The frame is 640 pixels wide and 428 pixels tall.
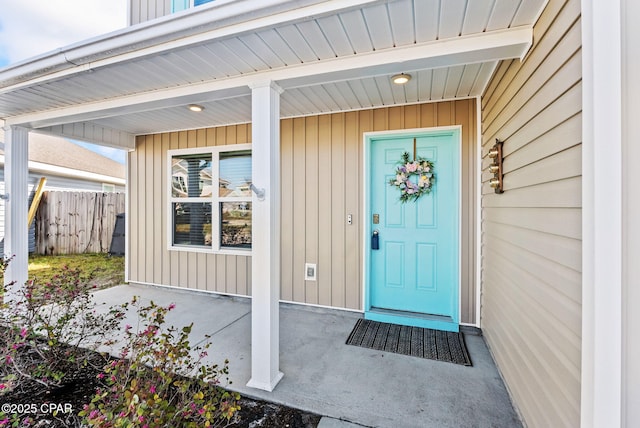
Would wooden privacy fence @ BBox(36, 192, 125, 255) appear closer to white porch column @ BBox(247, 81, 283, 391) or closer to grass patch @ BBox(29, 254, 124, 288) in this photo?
grass patch @ BBox(29, 254, 124, 288)

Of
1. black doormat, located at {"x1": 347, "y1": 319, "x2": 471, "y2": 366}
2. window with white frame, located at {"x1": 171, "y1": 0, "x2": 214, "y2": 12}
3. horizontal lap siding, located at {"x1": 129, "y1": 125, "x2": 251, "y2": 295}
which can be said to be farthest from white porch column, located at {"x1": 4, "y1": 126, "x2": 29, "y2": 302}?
black doormat, located at {"x1": 347, "y1": 319, "x2": 471, "y2": 366}

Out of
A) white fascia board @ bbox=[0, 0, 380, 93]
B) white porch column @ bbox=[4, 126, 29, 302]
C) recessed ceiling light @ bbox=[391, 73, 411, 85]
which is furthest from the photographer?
white porch column @ bbox=[4, 126, 29, 302]

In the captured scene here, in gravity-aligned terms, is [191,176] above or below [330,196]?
above

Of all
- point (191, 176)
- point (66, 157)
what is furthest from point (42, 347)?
point (66, 157)

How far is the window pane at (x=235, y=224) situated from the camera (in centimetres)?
377

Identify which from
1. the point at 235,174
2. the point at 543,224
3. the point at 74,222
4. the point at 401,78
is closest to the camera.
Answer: the point at 543,224

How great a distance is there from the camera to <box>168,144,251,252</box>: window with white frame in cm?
377

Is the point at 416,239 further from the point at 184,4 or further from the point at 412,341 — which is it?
the point at 184,4

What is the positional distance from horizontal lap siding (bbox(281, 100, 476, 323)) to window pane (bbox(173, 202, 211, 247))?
1268 mm

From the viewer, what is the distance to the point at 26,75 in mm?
2227

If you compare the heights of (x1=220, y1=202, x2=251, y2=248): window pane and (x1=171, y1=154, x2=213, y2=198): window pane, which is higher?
(x1=171, y1=154, x2=213, y2=198): window pane

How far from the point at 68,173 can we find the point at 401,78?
9.12 meters

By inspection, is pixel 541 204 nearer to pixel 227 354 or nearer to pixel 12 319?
pixel 227 354

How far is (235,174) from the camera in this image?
379 centimetres
